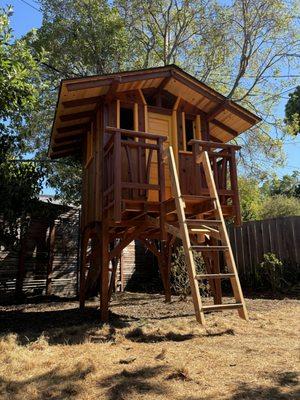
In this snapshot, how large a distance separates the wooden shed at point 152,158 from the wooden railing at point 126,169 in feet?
0.06

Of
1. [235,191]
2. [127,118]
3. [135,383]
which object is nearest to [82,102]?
[127,118]

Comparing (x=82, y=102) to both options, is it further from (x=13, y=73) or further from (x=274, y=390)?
(x=274, y=390)

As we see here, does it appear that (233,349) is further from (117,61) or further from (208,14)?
(208,14)

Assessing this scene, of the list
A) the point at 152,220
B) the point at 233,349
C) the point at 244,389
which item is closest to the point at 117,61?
the point at 152,220

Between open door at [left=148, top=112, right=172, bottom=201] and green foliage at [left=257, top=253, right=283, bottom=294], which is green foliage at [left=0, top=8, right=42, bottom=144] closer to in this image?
open door at [left=148, top=112, right=172, bottom=201]

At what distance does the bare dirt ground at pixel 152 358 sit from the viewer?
3.31 meters

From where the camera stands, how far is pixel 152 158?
8.29 meters

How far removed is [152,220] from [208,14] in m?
12.0

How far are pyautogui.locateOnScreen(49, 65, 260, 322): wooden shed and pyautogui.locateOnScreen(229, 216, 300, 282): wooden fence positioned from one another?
337cm

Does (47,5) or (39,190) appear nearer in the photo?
(39,190)

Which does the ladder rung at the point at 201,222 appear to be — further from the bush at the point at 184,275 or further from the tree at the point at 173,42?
the tree at the point at 173,42

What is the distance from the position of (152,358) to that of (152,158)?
4.81 meters

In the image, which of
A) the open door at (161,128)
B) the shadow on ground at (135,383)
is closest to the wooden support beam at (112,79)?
the open door at (161,128)

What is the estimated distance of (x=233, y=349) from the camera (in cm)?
448
